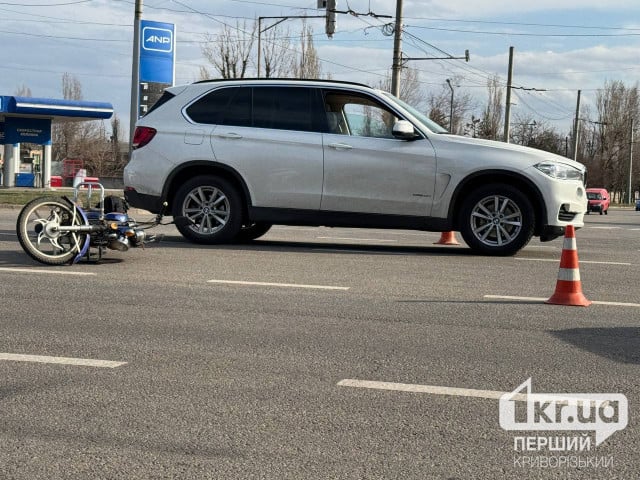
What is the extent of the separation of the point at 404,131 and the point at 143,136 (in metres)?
3.36

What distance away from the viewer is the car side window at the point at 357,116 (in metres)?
10.5

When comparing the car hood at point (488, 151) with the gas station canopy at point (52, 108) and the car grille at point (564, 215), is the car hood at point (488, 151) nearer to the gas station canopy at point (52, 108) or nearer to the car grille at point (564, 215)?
the car grille at point (564, 215)

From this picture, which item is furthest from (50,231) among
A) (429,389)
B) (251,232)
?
(429,389)

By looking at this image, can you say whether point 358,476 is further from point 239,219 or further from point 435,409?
point 239,219

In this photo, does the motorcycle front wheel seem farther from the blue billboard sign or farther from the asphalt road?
the blue billboard sign

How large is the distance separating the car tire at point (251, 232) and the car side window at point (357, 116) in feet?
6.11

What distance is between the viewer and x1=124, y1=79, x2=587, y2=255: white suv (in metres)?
10.2

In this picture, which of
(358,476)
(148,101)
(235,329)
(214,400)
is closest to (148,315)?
(235,329)

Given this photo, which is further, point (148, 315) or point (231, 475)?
point (148, 315)

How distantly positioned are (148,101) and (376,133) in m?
13.6

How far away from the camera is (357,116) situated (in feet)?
34.9

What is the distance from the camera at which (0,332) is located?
18.6 feet

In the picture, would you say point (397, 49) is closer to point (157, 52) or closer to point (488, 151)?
point (157, 52)

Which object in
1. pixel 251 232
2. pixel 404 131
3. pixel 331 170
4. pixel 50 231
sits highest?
pixel 404 131
